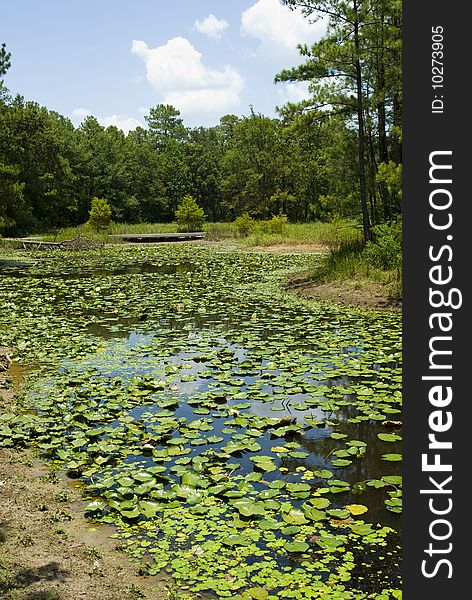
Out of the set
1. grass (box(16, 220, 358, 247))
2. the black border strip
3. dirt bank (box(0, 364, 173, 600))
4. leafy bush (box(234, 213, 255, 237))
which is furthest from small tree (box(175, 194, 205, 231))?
the black border strip

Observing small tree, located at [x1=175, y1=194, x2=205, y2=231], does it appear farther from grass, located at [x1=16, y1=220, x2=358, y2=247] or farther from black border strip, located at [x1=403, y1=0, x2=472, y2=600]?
black border strip, located at [x1=403, y1=0, x2=472, y2=600]

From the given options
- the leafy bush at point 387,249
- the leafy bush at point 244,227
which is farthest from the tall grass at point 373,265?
the leafy bush at point 244,227

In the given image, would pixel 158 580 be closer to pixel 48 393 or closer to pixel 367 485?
pixel 367 485

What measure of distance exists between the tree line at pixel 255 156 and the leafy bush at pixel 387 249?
3.66 feet

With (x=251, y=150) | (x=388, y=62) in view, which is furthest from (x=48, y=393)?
(x=251, y=150)

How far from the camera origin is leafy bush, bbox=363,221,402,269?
40.6ft

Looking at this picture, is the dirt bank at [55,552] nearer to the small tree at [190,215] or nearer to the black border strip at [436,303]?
the black border strip at [436,303]

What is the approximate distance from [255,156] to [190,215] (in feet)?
31.2

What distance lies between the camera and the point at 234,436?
16.0 ft

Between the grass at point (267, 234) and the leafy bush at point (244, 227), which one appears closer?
the grass at point (267, 234)

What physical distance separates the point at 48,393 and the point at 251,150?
149 feet

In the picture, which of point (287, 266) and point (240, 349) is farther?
point (287, 266)

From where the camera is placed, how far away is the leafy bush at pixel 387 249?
40.6ft

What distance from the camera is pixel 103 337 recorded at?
905 centimetres
